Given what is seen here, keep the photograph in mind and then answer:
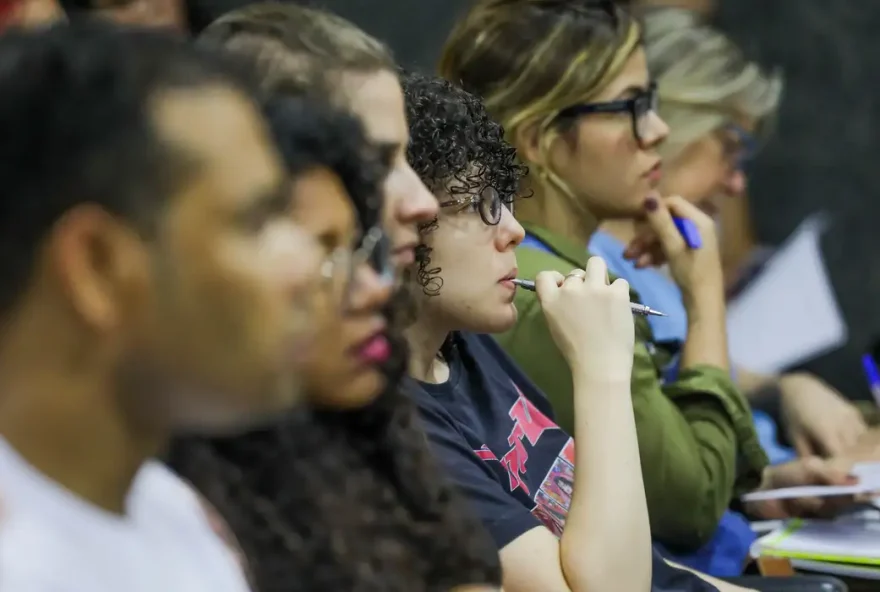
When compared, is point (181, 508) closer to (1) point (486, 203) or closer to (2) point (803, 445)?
(1) point (486, 203)

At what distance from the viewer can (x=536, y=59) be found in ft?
4.54

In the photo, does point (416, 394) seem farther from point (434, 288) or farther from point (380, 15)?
point (380, 15)

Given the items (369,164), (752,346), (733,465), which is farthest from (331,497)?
(752,346)

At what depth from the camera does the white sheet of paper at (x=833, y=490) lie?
1.39 m

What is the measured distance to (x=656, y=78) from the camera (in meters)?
1.77

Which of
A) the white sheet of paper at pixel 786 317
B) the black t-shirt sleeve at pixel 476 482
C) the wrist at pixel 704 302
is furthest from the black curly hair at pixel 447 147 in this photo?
the white sheet of paper at pixel 786 317

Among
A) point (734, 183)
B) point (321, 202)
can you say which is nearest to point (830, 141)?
point (734, 183)

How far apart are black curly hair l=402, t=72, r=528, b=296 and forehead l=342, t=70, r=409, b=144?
0.52ft

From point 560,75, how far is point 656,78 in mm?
418

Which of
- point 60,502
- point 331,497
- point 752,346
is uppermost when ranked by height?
point 60,502

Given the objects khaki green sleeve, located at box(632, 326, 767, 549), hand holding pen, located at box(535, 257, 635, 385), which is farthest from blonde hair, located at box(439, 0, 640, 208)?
hand holding pen, located at box(535, 257, 635, 385)

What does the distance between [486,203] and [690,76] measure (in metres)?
0.87

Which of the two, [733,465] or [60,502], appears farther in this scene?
[733,465]

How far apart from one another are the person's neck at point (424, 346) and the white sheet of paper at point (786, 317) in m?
1.06
